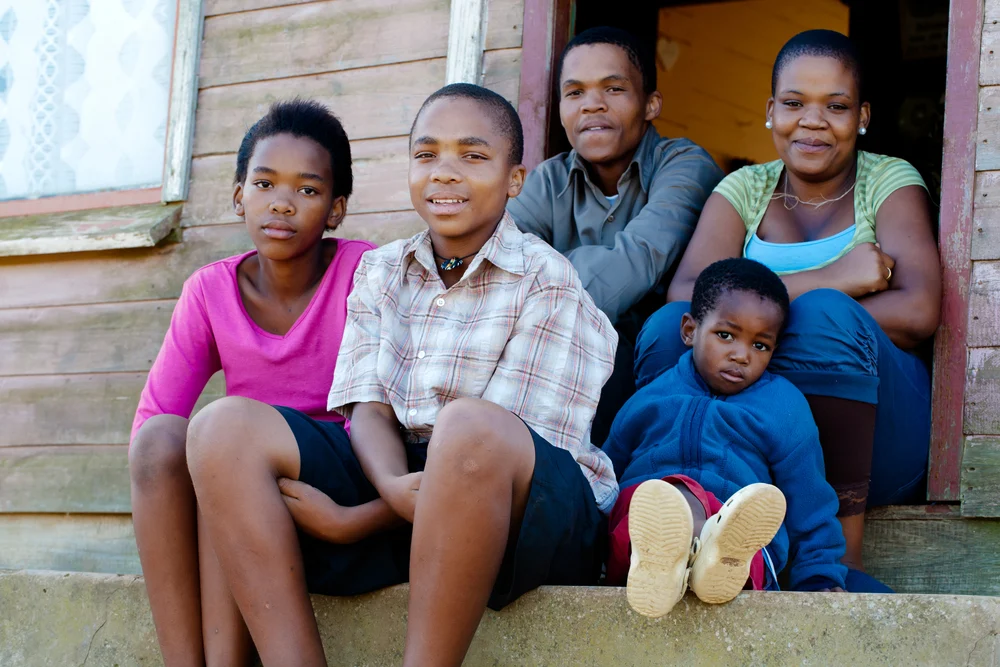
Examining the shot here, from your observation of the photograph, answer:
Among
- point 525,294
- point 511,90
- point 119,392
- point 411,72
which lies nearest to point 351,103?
point 411,72

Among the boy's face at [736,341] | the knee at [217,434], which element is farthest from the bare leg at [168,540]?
the boy's face at [736,341]

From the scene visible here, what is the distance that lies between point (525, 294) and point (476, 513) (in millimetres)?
549

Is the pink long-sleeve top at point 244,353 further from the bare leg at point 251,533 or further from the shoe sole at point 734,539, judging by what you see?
the shoe sole at point 734,539

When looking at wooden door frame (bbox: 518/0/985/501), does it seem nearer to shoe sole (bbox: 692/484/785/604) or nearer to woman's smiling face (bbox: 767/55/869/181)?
woman's smiling face (bbox: 767/55/869/181)

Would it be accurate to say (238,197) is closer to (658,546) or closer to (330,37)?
(330,37)

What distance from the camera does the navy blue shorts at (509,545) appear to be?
1945 millimetres

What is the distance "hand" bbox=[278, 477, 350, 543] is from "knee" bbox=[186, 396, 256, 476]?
4.8 inches

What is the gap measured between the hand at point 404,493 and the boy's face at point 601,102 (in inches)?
58.6

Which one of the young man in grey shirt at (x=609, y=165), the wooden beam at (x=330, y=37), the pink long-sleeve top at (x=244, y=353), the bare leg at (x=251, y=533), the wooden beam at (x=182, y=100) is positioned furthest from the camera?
the wooden beam at (x=182, y=100)

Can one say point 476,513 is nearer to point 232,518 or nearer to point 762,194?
point 232,518

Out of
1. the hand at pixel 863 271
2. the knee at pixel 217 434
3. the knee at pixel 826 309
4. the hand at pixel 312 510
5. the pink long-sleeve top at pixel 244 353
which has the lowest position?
the hand at pixel 312 510

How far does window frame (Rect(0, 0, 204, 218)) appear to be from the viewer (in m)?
3.92

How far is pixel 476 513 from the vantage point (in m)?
1.82

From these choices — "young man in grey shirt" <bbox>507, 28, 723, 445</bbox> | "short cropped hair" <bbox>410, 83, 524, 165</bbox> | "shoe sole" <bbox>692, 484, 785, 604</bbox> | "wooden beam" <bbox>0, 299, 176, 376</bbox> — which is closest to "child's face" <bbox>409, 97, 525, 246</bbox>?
"short cropped hair" <bbox>410, 83, 524, 165</bbox>
